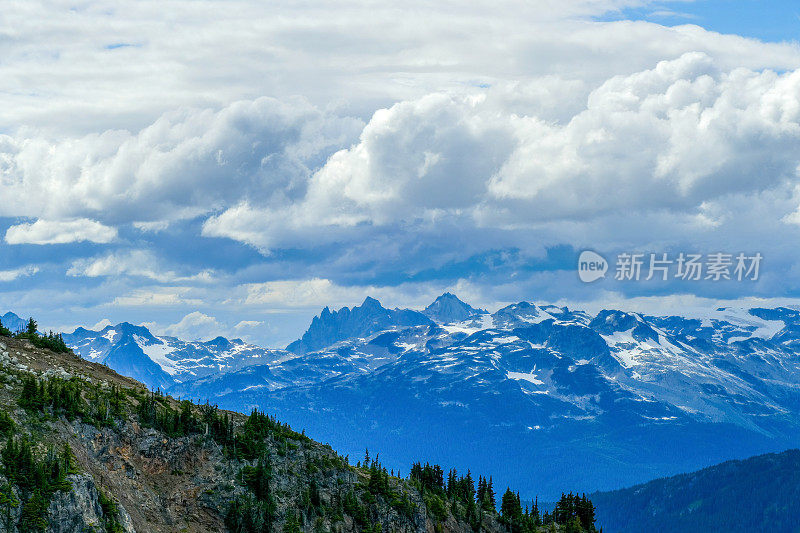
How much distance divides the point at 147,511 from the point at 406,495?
58015 mm

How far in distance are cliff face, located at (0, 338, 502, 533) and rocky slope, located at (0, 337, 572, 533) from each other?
0.19m

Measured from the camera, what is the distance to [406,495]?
177m

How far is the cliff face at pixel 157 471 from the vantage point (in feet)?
401

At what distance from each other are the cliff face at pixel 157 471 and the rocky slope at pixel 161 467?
0.62ft

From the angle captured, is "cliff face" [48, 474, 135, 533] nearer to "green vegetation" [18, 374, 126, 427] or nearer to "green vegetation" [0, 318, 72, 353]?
"green vegetation" [18, 374, 126, 427]

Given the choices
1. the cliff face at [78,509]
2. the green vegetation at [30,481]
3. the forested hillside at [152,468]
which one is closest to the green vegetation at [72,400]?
the forested hillside at [152,468]

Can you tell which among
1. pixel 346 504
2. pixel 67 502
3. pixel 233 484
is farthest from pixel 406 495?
pixel 67 502

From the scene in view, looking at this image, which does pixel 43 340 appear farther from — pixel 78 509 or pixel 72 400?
pixel 78 509

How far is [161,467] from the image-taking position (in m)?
145

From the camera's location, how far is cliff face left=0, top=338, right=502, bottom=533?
401ft

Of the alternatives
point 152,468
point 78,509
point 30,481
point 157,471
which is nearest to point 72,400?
point 152,468

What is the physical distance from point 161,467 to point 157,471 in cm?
114

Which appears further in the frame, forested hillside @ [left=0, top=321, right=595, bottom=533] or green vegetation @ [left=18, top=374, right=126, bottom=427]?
green vegetation @ [left=18, top=374, right=126, bottom=427]

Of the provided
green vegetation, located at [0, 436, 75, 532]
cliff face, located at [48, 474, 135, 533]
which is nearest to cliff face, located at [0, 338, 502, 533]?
cliff face, located at [48, 474, 135, 533]
